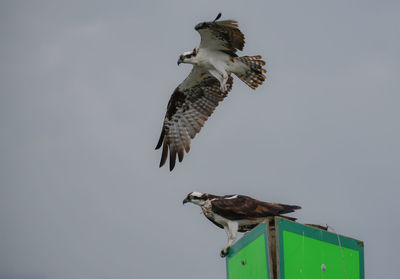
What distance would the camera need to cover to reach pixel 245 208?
31.4 feet

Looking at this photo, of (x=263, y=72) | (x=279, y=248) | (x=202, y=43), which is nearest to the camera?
(x=279, y=248)

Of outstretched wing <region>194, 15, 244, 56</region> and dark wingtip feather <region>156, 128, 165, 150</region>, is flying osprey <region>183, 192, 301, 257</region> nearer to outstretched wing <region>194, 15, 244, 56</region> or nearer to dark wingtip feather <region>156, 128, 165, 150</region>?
outstretched wing <region>194, 15, 244, 56</region>

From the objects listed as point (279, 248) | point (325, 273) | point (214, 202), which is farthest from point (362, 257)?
point (214, 202)

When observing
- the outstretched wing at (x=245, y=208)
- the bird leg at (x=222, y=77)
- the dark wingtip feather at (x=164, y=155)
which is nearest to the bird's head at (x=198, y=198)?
the outstretched wing at (x=245, y=208)

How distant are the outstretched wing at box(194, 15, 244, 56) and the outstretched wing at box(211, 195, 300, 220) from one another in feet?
11.2

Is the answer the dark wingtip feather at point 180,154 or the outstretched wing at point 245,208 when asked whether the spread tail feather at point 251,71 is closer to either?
the dark wingtip feather at point 180,154

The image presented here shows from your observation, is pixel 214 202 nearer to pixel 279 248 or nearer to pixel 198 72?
pixel 279 248

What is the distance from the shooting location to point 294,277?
827 cm

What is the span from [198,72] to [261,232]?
5807 mm

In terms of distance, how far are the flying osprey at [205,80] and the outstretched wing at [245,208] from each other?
330 centimetres

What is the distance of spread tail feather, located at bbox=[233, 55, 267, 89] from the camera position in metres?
13.5

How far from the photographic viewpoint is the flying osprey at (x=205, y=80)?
41.0 ft

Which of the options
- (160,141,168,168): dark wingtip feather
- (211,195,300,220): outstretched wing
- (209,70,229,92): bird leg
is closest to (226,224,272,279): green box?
(211,195,300,220): outstretched wing

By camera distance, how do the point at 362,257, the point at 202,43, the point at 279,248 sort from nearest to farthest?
the point at 279,248
the point at 362,257
the point at 202,43
